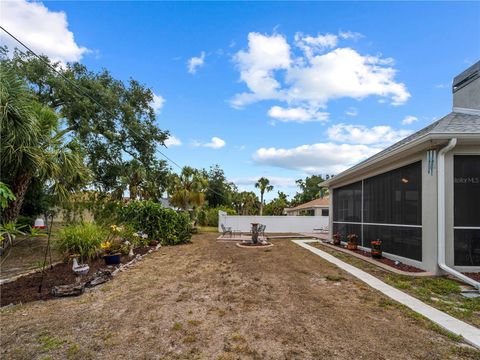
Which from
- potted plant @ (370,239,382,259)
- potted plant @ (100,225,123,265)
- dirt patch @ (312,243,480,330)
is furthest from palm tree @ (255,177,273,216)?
dirt patch @ (312,243,480,330)

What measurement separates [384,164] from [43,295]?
366 inches

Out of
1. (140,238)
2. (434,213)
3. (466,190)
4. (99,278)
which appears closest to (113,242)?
(140,238)

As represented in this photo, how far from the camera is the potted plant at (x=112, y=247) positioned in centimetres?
787

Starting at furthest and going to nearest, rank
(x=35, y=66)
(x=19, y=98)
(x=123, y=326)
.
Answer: (x=35, y=66) < (x=19, y=98) < (x=123, y=326)

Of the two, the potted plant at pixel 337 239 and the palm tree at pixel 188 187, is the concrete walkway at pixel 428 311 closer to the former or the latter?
the potted plant at pixel 337 239

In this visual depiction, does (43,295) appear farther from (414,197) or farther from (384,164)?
(384,164)

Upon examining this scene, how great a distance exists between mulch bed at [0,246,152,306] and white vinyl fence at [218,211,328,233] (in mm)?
14934

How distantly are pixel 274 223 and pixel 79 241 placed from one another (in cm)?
1647

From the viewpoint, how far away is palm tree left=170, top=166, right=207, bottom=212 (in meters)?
20.1

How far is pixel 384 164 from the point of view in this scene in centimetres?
909

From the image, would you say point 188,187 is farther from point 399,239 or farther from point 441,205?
point 441,205

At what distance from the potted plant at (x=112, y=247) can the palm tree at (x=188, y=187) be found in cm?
968

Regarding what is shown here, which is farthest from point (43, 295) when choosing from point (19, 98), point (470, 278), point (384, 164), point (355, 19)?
point (355, 19)

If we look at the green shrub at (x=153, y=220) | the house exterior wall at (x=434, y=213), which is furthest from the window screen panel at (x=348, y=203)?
the green shrub at (x=153, y=220)
